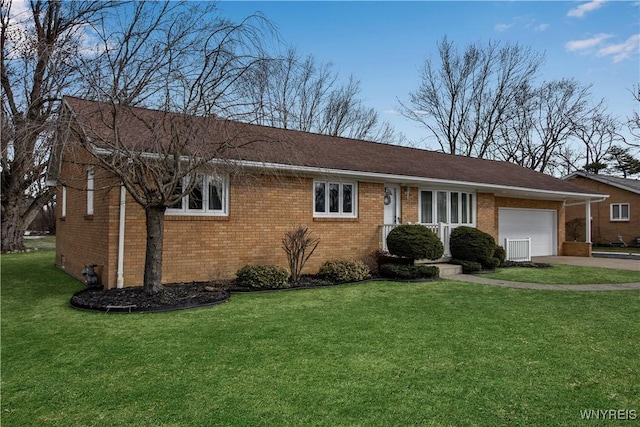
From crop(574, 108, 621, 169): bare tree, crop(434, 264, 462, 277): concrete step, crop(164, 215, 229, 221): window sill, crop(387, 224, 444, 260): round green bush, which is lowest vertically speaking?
crop(434, 264, 462, 277): concrete step

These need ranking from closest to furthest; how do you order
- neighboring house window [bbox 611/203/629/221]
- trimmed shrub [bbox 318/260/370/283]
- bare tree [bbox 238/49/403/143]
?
trimmed shrub [bbox 318/260/370/283]
neighboring house window [bbox 611/203/629/221]
bare tree [bbox 238/49/403/143]

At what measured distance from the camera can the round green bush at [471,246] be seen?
12.3 meters

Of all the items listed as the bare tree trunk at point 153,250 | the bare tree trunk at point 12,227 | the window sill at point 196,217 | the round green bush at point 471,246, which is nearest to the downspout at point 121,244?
the window sill at point 196,217

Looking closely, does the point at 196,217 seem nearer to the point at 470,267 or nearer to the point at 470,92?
the point at 470,267

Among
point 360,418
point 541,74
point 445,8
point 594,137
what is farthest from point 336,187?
point 594,137

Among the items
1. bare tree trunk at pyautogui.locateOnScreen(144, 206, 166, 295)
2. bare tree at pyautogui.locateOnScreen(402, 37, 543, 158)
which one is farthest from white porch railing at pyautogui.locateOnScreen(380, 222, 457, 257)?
bare tree at pyautogui.locateOnScreen(402, 37, 543, 158)

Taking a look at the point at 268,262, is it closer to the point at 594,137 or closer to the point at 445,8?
the point at 445,8

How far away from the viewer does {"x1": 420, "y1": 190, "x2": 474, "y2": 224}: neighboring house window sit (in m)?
13.5

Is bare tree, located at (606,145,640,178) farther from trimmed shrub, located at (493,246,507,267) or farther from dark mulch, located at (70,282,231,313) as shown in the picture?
dark mulch, located at (70,282,231,313)

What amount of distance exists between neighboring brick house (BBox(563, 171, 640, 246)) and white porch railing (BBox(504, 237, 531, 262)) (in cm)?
1241

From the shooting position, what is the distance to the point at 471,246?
40.6 feet

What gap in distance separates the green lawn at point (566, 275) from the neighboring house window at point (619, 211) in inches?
627

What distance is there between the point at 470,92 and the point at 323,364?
102 feet

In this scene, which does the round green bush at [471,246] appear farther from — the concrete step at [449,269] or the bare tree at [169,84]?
the bare tree at [169,84]
